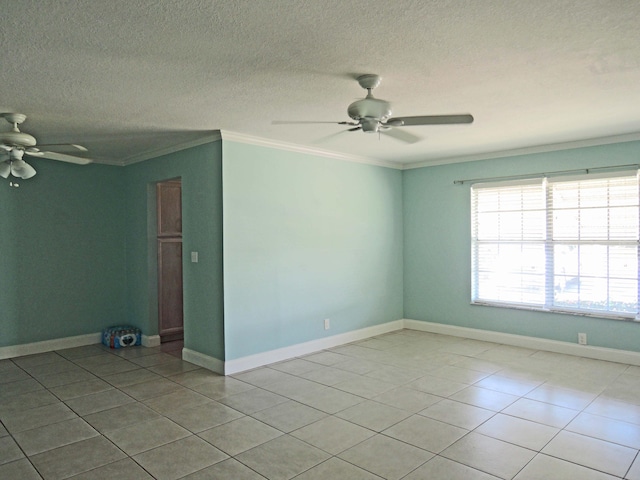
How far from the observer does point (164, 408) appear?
11.7 feet

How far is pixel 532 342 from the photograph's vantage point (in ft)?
17.3

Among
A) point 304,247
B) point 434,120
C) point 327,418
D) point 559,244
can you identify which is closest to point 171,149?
point 304,247

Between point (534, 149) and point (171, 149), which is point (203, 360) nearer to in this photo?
point (171, 149)

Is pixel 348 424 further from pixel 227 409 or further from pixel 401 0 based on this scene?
pixel 401 0

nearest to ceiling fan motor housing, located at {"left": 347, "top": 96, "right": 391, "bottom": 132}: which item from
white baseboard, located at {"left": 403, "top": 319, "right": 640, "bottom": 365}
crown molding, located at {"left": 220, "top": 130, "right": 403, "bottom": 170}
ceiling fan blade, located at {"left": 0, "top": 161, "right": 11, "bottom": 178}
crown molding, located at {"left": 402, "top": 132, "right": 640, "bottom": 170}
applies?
crown molding, located at {"left": 220, "top": 130, "right": 403, "bottom": 170}

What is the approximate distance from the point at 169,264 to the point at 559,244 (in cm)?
466

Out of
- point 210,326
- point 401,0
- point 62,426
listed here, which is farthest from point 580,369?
point 62,426

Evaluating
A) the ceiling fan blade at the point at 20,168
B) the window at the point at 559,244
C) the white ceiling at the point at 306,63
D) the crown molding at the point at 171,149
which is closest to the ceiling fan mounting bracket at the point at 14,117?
the white ceiling at the point at 306,63

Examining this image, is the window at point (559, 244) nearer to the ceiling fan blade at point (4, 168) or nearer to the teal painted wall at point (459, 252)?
the teal painted wall at point (459, 252)

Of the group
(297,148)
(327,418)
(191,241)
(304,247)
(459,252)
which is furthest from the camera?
(459,252)

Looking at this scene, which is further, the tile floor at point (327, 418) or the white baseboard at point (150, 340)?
the white baseboard at point (150, 340)

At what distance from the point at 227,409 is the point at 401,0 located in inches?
120

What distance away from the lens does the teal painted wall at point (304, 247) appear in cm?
454

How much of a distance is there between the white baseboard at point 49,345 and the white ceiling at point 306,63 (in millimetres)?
2462
